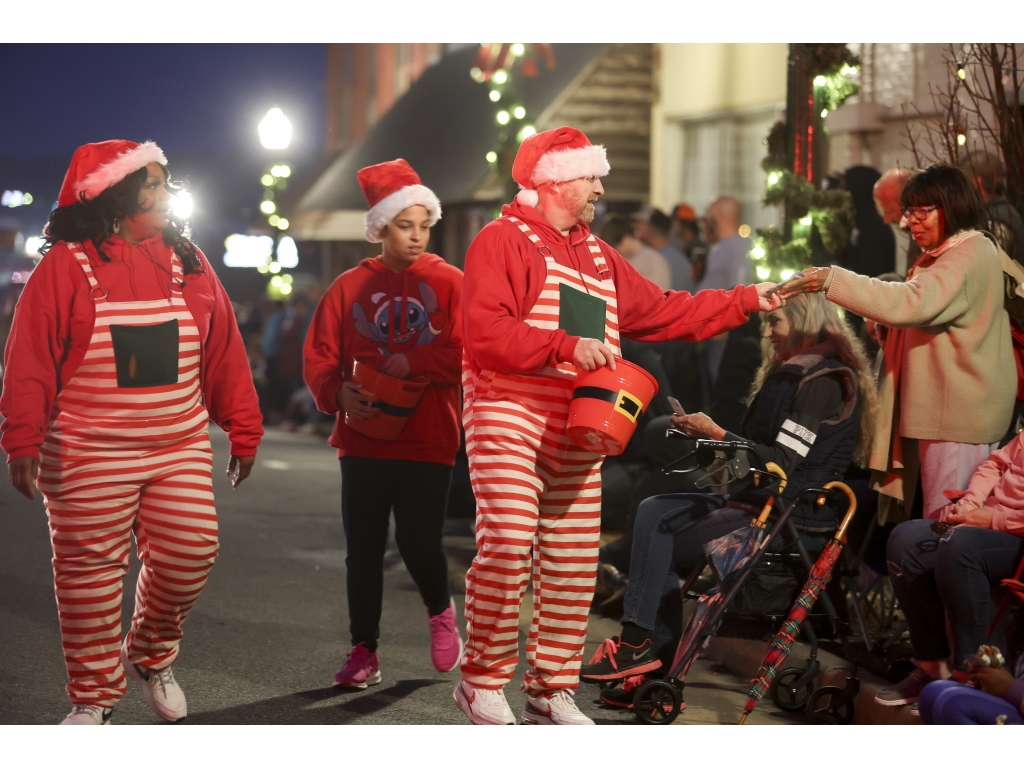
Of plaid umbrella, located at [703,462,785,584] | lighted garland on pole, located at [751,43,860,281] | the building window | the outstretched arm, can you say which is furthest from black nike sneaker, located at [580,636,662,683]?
the building window

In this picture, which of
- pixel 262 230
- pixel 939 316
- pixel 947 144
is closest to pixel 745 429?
pixel 939 316

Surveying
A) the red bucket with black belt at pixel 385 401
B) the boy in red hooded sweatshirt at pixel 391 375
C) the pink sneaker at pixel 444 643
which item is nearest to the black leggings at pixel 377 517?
the boy in red hooded sweatshirt at pixel 391 375

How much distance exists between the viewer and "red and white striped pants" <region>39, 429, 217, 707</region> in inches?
189

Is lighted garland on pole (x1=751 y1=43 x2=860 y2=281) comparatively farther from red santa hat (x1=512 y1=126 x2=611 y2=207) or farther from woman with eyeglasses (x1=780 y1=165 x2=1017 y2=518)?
red santa hat (x1=512 y1=126 x2=611 y2=207)

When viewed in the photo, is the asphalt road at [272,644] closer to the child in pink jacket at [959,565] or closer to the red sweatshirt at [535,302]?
the child in pink jacket at [959,565]

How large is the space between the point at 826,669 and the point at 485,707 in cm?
173

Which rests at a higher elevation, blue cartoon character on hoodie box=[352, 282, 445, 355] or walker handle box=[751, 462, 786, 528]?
blue cartoon character on hoodie box=[352, 282, 445, 355]

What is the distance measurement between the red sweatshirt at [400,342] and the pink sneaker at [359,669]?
0.86m

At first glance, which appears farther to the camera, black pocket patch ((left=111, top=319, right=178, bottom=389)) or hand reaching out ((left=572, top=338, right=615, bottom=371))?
black pocket patch ((left=111, top=319, right=178, bottom=389))

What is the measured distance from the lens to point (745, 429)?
5.88m

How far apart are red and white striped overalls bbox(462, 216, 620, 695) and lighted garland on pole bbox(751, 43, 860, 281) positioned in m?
2.75

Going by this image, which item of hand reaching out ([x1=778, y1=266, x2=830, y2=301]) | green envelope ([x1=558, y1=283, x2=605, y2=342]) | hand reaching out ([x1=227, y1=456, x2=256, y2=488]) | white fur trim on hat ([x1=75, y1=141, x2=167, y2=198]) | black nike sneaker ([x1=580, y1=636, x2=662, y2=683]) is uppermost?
white fur trim on hat ([x1=75, y1=141, x2=167, y2=198])

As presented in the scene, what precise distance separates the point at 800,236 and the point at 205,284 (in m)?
3.81
